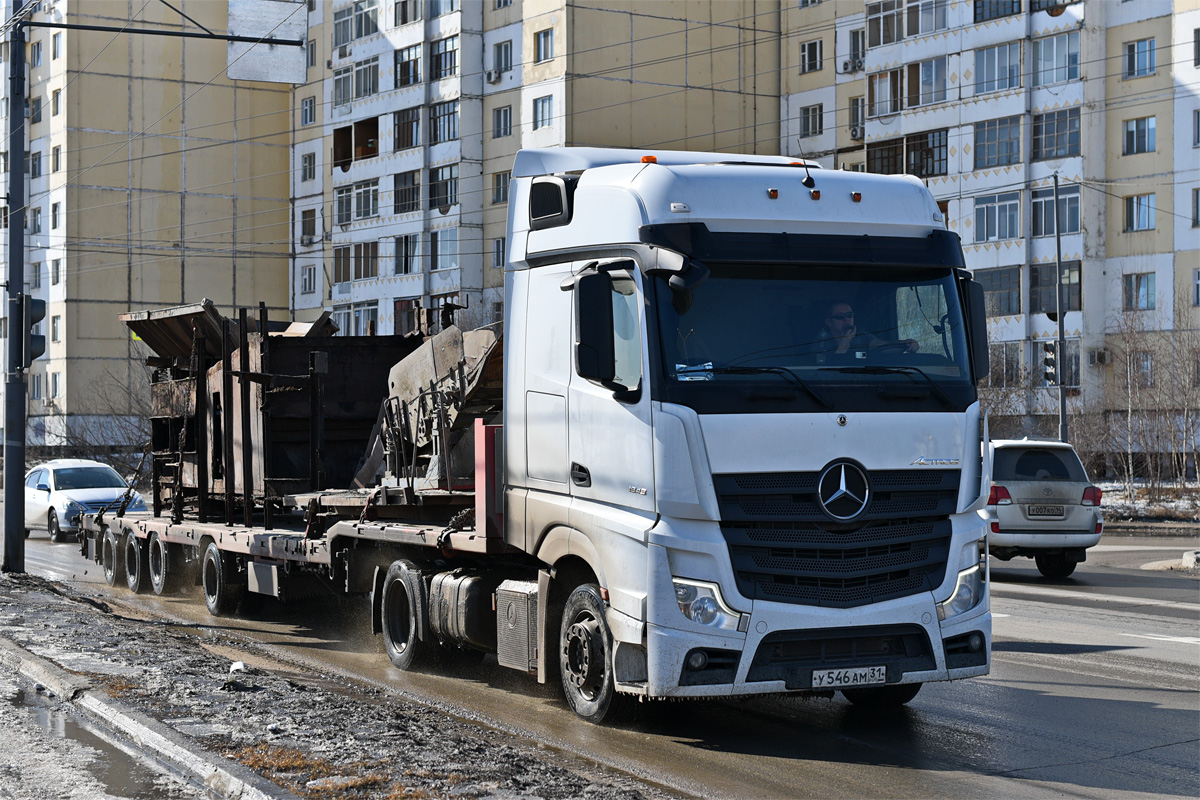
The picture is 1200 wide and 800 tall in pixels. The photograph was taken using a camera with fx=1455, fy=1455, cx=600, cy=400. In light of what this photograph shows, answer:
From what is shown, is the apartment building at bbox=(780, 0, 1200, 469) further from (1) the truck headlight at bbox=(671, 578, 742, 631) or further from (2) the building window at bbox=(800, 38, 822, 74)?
(1) the truck headlight at bbox=(671, 578, 742, 631)

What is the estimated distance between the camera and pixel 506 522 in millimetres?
9453

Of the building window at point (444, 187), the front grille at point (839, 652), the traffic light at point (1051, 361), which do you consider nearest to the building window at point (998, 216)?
the traffic light at point (1051, 361)

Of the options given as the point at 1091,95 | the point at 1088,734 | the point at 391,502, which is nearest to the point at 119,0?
the point at 1091,95

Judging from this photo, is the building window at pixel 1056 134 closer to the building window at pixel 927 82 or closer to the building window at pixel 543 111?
the building window at pixel 927 82

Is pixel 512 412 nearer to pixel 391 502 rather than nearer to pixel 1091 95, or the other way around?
pixel 391 502

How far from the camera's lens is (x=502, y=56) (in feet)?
194

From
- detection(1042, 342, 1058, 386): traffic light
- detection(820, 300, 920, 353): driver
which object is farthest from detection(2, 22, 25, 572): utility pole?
detection(1042, 342, 1058, 386): traffic light

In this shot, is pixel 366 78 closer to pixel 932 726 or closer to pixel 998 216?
pixel 998 216

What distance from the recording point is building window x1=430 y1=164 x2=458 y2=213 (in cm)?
5975

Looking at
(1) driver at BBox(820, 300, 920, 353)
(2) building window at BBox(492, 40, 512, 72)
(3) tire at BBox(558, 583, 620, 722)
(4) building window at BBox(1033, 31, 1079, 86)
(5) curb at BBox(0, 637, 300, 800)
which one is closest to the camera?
(5) curb at BBox(0, 637, 300, 800)

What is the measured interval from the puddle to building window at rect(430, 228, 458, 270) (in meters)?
51.0

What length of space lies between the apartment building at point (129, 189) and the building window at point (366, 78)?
8202 mm

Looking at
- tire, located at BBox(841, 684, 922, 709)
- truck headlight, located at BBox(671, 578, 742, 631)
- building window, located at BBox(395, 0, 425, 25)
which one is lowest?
tire, located at BBox(841, 684, 922, 709)

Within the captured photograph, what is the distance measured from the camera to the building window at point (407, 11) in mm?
60656
